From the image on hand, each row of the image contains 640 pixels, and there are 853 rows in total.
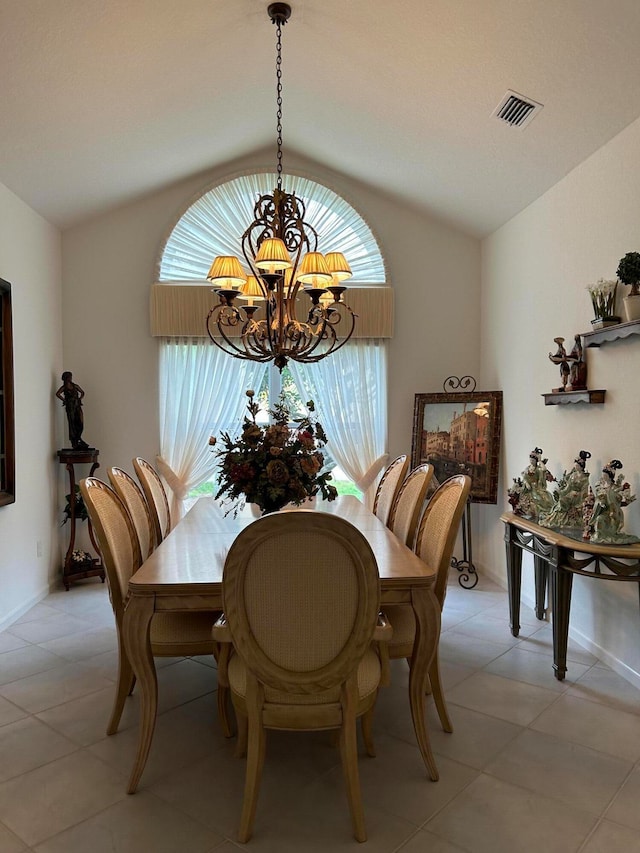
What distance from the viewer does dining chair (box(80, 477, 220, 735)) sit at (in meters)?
2.58

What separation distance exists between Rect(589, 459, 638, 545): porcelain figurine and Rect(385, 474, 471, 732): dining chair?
85 cm

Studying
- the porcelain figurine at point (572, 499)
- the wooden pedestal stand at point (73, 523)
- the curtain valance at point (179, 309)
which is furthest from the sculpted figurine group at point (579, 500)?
the wooden pedestal stand at point (73, 523)

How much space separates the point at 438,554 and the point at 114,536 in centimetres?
133

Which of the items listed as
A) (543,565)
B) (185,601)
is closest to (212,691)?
(185,601)

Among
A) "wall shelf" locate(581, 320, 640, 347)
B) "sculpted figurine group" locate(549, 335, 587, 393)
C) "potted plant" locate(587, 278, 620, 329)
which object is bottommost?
"sculpted figurine group" locate(549, 335, 587, 393)

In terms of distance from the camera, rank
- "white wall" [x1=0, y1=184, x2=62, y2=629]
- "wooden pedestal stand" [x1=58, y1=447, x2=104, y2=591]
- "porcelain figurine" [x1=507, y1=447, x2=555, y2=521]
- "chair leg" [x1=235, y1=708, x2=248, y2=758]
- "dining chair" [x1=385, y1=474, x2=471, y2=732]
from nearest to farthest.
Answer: "chair leg" [x1=235, y1=708, x2=248, y2=758] → "dining chair" [x1=385, y1=474, x2=471, y2=732] → "porcelain figurine" [x1=507, y1=447, x2=555, y2=521] → "white wall" [x1=0, y1=184, x2=62, y2=629] → "wooden pedestal stand" [x1=58, y1=447, x2=104, y2=591]

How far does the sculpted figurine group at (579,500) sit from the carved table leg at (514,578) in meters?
0.21

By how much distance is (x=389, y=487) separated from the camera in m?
3.91

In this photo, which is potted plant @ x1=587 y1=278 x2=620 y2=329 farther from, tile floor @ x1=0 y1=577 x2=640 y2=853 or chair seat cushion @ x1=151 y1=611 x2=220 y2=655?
chair seat cushion @ x1=151 y1=611 x2=220 y2=655

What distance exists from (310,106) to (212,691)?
3.71 m

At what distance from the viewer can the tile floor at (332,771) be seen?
2.04 m

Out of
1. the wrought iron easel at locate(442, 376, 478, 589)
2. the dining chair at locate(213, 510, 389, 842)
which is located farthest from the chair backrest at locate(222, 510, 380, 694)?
the wrought iron easel at locate(442, 376, 478, 589)

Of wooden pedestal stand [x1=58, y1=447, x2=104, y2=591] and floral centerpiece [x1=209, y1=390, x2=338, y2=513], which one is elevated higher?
floral centerpiece [x1=209, y1=390, x2=338, y2=513]

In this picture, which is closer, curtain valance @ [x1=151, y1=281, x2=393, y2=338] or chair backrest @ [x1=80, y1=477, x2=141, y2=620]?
chair backrest @ [x1=80, y1=477, x2=141, y2=620]
